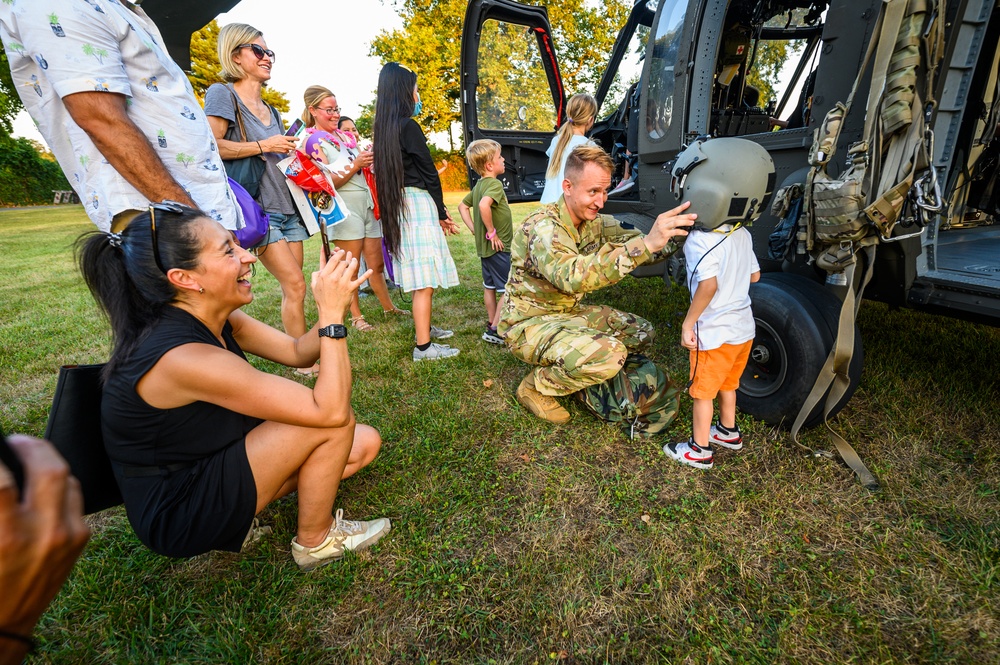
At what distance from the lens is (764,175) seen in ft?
6.56

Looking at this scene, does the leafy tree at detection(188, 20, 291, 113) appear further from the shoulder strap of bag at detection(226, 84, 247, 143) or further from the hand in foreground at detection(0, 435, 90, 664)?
the hand in foreground at detection(0, 435, 90, 664)

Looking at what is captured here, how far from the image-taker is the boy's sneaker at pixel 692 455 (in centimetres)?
235

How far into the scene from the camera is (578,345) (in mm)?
2574

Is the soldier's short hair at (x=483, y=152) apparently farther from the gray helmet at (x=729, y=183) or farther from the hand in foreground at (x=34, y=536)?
the hand in foreground at (x=34, y=536)

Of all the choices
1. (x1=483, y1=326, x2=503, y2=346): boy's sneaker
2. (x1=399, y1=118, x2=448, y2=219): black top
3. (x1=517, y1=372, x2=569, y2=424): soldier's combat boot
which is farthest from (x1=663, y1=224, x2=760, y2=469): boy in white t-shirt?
(x1=399, y1=118, x2=448, y2=219): black top

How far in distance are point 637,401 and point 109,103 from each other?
8.86ft

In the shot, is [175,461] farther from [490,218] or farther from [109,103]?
[490,218]

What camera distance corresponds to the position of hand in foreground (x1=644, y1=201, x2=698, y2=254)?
2.01m

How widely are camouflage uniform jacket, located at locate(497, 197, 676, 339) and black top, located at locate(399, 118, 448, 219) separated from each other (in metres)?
1.19

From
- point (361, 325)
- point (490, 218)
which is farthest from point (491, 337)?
point (361, 325)

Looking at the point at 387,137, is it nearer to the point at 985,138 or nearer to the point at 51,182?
the point at 985,138

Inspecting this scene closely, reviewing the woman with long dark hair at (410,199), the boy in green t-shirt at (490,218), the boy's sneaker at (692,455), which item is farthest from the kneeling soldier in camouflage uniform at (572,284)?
the woman with long dark hair at (410,199)

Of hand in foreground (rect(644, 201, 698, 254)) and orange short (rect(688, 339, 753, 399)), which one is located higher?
hand in foreground (rect(644, 201, 698, 254))

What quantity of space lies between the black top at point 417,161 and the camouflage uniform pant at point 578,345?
1542 millimetres
